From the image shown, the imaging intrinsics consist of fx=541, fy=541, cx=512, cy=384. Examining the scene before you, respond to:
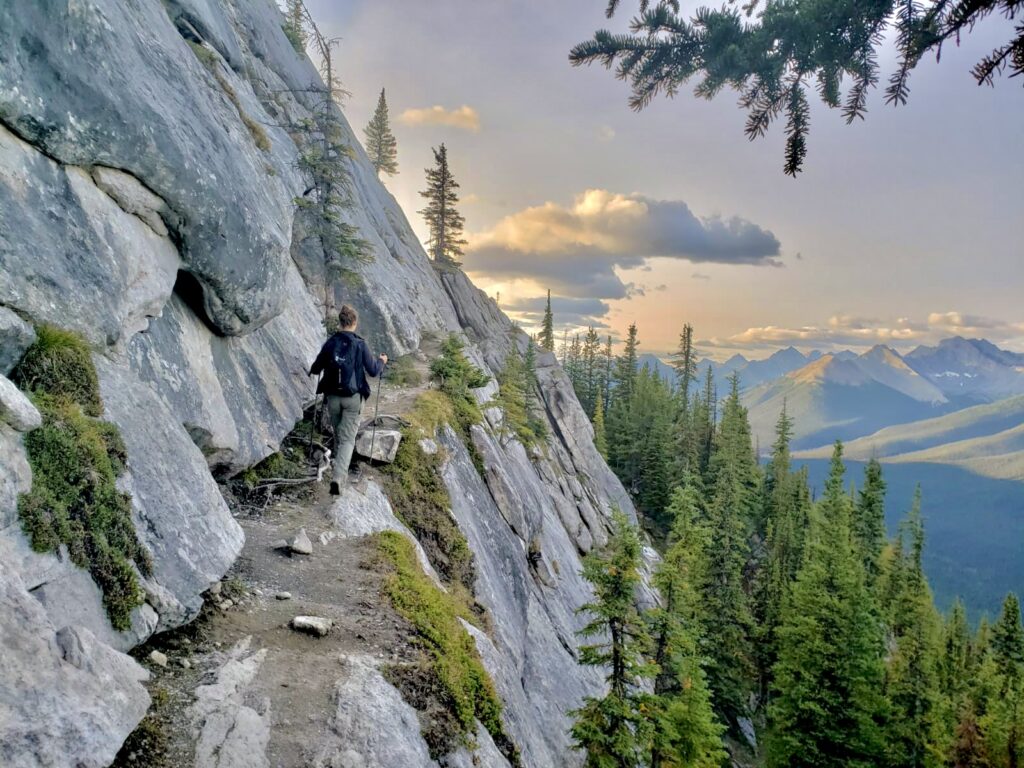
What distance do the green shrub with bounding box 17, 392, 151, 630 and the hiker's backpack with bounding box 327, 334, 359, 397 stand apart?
4.87 metres

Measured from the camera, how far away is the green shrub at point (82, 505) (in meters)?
Result: 4.23

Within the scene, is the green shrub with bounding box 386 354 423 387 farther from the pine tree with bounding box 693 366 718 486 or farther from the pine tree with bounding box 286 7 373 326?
the pine tree with bounding box 693 366 718 486

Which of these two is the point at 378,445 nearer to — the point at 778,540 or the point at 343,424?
the point at 343,424

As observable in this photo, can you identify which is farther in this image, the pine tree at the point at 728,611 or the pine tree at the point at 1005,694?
the pine tree at the point at 728,611

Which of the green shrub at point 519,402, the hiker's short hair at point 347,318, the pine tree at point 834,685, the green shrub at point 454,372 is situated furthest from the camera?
the green shrub at point 519,402

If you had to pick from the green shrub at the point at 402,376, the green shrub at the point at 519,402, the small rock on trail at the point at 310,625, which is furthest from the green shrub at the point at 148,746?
the green shrub at the point at 519,402

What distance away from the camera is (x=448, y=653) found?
701cm

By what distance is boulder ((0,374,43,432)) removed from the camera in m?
4.23

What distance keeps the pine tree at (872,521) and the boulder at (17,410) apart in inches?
1849

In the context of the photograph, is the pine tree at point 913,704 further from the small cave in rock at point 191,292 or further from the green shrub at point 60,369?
the green shrub at point 60,369

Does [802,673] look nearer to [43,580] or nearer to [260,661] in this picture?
[260,661]

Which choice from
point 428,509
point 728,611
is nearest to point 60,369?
point 428,509

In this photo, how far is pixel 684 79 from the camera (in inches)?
162

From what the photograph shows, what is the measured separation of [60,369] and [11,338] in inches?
19.9
